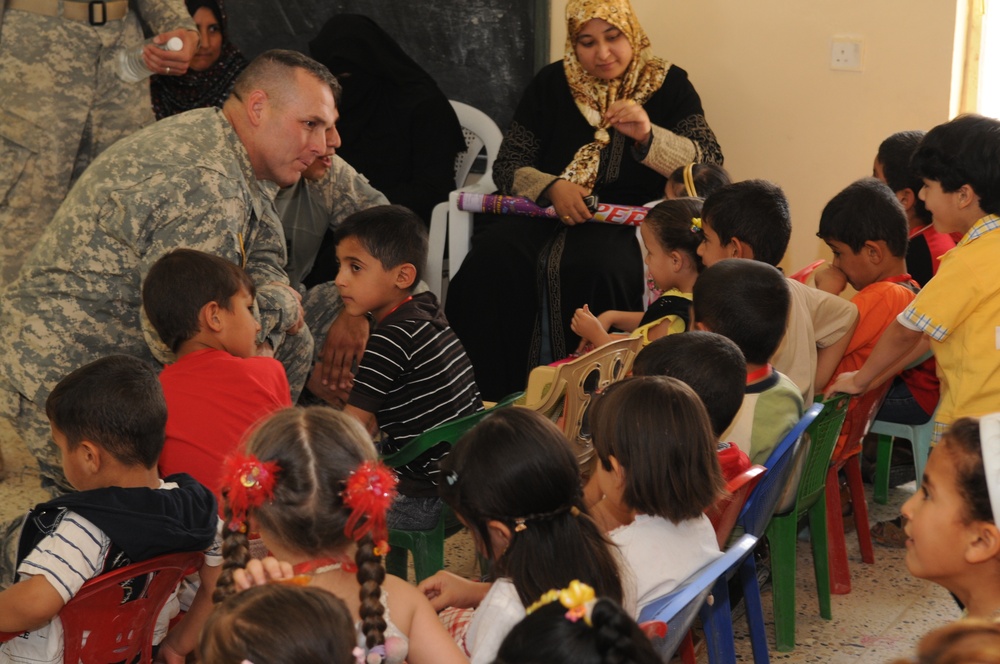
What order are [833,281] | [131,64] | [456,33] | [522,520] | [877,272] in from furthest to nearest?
1. [456,33]
2. [131,64]
3. [833,281]
4. [877,272]
5. [522,520]

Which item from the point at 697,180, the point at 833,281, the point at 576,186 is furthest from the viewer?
the point at 576,186

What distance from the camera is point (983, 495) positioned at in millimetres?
1506

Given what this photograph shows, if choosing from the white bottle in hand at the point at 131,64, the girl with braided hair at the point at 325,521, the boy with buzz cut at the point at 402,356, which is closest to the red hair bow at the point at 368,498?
the girl with braided hair at the point at 325,521

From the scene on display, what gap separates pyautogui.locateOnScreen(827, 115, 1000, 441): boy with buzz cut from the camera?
2.59 meters

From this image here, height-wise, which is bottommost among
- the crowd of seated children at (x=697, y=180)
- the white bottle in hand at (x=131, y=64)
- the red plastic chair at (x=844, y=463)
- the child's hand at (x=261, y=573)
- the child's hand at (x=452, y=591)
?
the red plastic chair at (x=844, y=463)

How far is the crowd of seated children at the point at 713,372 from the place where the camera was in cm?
214

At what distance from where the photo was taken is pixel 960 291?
2588mm

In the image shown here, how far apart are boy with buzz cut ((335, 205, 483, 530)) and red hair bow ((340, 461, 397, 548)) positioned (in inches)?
35.3

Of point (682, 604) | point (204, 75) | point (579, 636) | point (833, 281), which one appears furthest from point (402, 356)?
point (204, 75)

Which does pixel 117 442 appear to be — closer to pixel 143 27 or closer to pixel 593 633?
pixel 593 633

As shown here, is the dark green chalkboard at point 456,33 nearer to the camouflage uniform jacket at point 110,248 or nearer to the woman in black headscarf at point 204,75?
the woman in black headscarf at point 204,75

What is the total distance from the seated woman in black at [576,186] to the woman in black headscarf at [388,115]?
36cm

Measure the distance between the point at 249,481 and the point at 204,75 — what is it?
3512mm

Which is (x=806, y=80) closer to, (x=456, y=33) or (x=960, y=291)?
(x=456, y=33)
